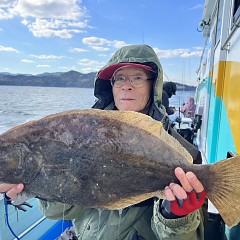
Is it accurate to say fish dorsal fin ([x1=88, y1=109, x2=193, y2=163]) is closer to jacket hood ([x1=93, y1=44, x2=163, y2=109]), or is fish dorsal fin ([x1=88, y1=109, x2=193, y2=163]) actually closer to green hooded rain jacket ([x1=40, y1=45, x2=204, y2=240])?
green hooded rain jacket ([x1=40, y1=45, x2=204, y2=240])

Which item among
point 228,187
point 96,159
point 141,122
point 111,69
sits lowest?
point 228,187

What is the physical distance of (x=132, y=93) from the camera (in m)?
2.65

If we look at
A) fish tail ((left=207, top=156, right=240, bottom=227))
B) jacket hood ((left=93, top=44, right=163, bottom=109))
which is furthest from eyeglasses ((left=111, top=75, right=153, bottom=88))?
fish tail ((left=207, top=156, right=240, bottom=227))

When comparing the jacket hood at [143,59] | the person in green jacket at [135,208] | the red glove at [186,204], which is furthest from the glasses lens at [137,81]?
the red glove at [186,204]

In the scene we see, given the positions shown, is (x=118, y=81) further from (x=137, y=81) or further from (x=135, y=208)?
(x=135, y=208)

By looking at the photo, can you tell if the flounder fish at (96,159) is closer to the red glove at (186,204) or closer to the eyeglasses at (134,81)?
the red glove at (186,204)

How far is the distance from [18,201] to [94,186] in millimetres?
512

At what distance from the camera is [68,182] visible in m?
1.79

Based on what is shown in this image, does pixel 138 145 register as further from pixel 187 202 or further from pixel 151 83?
pixel 151 83

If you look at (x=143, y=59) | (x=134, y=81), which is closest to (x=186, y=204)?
(x=134, y=81)

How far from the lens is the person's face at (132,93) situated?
2648 millimetres

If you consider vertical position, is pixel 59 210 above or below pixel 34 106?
above

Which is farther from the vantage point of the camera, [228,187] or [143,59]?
[143,59]

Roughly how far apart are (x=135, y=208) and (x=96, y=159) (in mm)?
892
